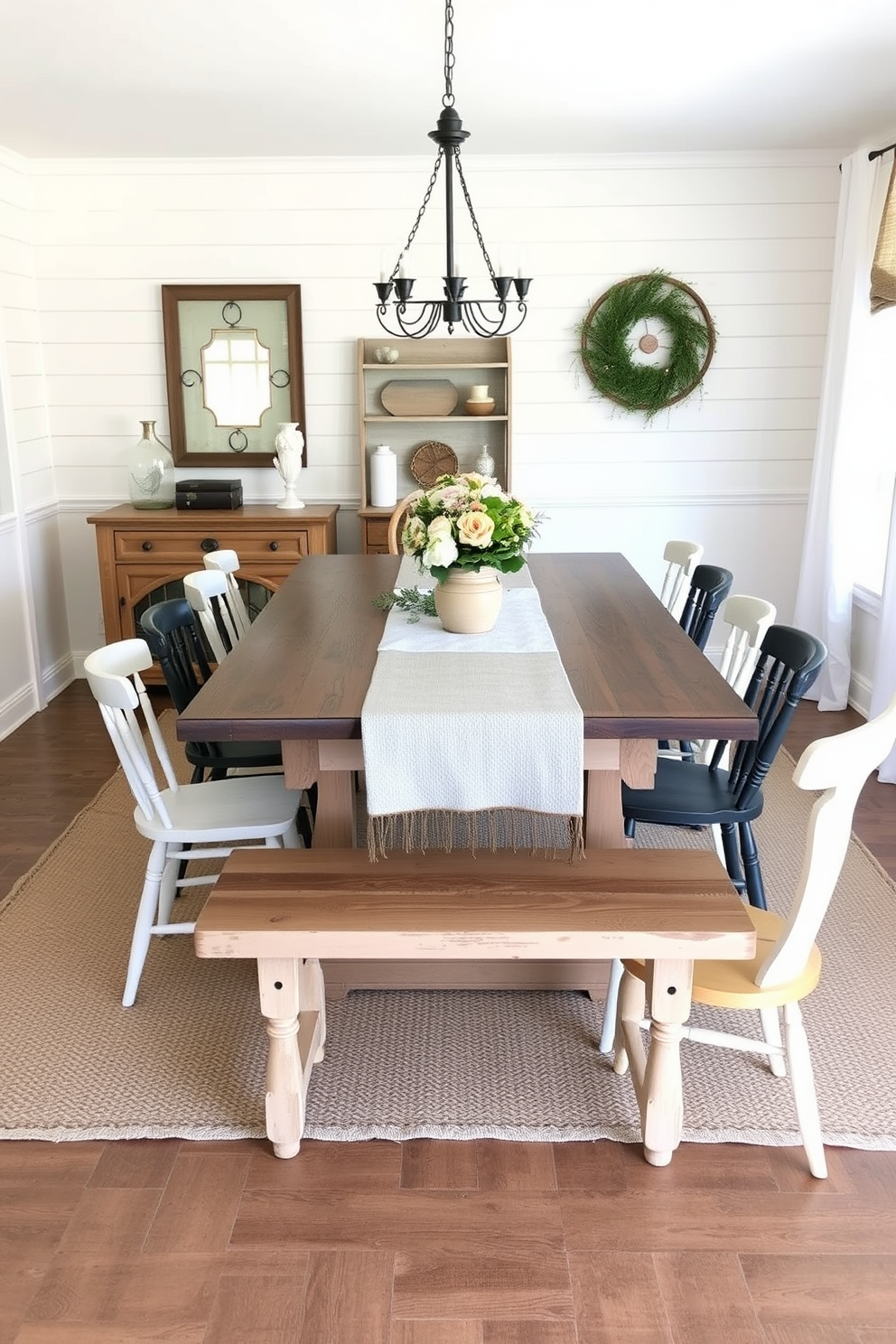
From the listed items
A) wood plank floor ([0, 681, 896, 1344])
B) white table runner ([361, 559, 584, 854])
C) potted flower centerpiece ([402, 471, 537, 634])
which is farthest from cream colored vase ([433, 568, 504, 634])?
wood plank floor ([0, 681, 896, 1344])

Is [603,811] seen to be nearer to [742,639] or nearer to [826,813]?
[826,813]

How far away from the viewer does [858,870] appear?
11.2 ft

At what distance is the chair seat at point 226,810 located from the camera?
266cm

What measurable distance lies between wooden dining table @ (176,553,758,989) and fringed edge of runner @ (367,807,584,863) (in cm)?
13

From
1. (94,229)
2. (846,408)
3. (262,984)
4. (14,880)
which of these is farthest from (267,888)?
(94,229)

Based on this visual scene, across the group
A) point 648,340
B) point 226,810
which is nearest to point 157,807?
point 226,810

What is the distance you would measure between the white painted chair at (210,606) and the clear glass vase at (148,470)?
1565 millimetres

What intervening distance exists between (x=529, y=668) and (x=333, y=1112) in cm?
109

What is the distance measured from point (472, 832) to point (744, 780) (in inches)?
34.2

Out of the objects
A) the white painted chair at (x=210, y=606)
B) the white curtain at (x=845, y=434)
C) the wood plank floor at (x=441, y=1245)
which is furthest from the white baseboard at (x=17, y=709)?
the white curtain at (x=845, y=434)

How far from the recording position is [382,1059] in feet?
→ 8.16

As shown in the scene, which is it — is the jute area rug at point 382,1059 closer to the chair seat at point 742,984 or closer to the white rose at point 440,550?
the chair seat at point 742,984

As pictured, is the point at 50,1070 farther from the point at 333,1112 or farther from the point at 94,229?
the point at 94,229

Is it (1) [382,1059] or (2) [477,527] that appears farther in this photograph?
(2) [477,527]
